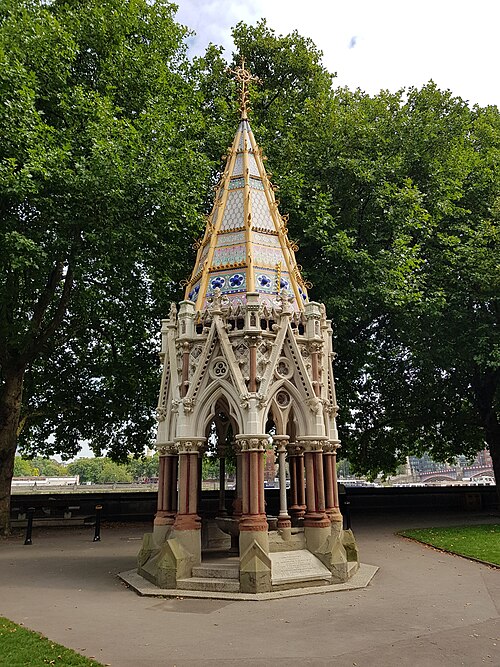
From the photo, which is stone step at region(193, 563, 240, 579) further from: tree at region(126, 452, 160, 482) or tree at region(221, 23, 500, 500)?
tree at region(126, 452, 160, 482)

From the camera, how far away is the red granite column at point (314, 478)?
12.1m

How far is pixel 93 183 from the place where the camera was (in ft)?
54.1

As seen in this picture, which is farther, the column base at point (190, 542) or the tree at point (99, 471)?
the tree at point (99, 471)

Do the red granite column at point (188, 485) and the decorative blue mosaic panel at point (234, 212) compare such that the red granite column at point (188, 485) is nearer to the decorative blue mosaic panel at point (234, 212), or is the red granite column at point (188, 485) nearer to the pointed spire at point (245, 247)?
the pointed spire at point (245, 247)

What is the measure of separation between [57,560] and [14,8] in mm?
18129

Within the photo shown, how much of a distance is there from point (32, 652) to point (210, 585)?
163 inches

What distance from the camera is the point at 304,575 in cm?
1080

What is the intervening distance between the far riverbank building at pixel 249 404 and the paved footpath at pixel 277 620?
1046mm

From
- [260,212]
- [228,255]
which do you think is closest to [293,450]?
[228,255]

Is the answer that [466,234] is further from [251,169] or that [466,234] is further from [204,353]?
[204,353]

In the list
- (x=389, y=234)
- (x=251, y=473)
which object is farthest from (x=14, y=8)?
(x=251, y=473)

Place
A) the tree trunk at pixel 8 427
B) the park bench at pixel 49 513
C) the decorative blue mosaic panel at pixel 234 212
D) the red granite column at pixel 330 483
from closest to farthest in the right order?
the red granite column at pixel 330 483
the decorative blue mosaic panel at pixel 234 212
the tree trunk at pixel 8 427
the park bench at pixel 49 513

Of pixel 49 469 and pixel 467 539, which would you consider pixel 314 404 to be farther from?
pixel 49 469

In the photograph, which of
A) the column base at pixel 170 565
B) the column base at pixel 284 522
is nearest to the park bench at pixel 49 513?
the column base at pixel 170 565
